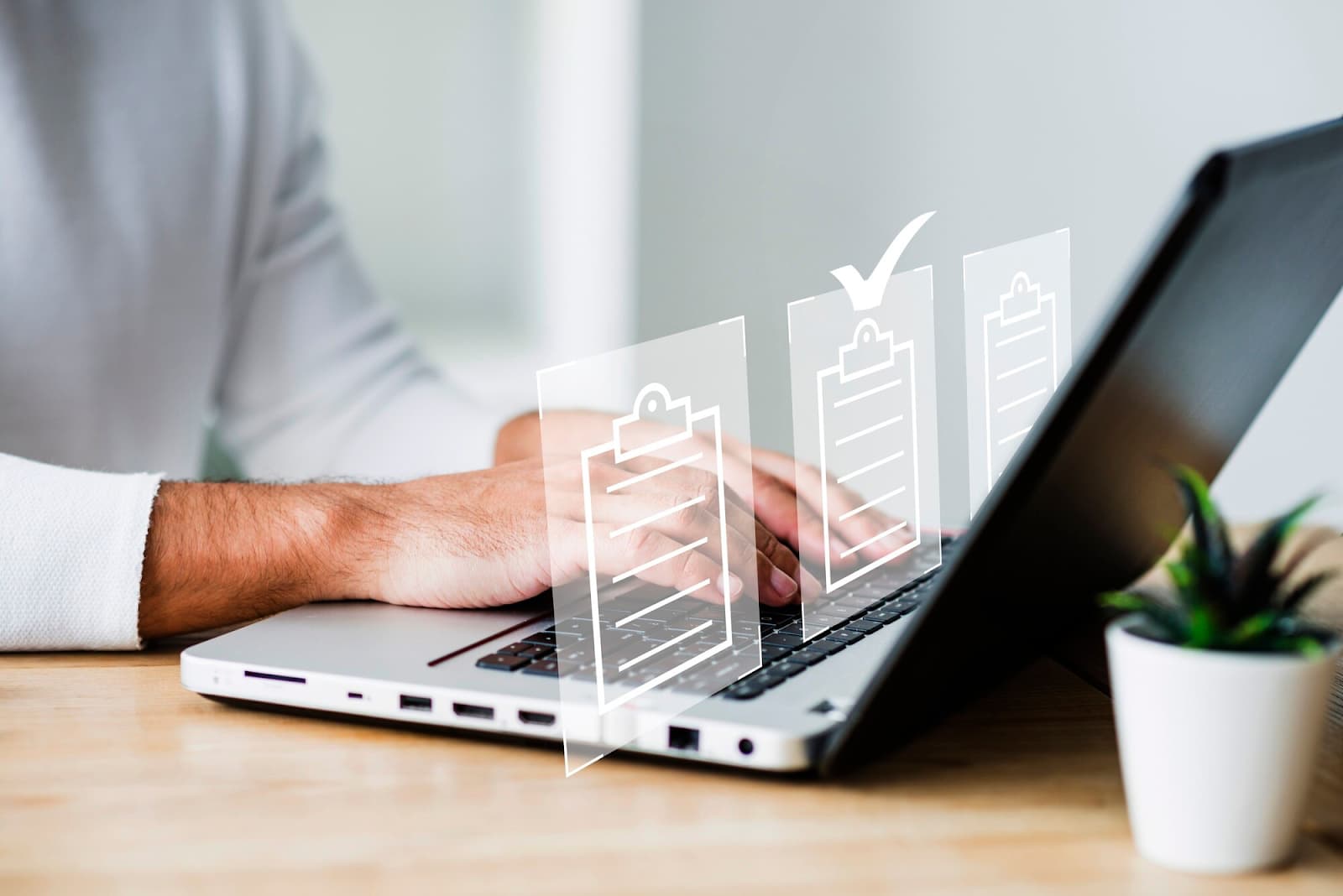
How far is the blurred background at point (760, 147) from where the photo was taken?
6.88 feet

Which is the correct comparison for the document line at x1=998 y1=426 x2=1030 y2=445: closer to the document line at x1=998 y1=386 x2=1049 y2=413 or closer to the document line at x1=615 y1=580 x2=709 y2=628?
the document line at x1=998 y1=386 x2=1049 y2=413

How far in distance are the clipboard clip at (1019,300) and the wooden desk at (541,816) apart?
0.31 m

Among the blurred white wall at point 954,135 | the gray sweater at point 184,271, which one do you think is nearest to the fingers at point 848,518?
the gray sweater at point 184,271

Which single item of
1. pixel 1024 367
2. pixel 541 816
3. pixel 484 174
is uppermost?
pixel 484 174

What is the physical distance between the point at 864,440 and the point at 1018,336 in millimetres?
195

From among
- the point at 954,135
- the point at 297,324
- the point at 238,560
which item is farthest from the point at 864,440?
the point at 954,135

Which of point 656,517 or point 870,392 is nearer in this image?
point 656,517

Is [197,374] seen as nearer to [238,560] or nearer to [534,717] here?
[238,560]

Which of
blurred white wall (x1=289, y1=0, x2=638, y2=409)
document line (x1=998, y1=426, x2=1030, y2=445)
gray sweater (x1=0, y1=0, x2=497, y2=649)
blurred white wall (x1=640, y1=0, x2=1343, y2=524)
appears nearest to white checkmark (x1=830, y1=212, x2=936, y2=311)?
document line (x1=998, y1=426, x2=1030, y2=445)

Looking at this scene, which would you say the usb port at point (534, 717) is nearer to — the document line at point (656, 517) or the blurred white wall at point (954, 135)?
the document line at point (656, 517)

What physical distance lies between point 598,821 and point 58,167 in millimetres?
1114

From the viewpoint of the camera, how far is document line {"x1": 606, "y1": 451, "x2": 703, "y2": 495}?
58 centimetres

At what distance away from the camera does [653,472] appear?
1.98ft

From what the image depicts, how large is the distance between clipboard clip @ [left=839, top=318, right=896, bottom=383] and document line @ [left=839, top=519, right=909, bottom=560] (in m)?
0.12
